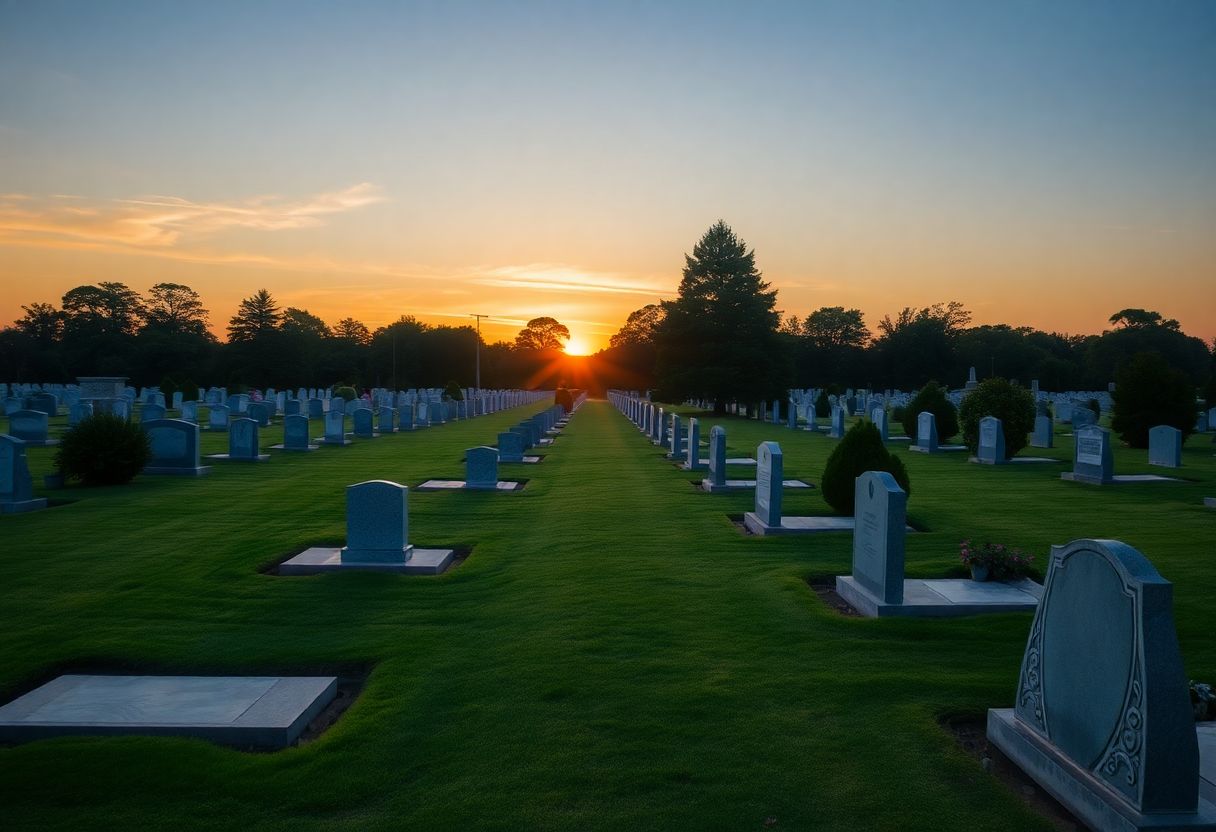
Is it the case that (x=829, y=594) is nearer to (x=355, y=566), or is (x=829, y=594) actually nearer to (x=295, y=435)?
(x=355, y=566)

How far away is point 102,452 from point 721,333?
124 ft

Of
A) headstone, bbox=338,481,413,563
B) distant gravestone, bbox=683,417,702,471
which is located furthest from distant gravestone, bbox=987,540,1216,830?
distant gravestone, bbox=683,417,702,471

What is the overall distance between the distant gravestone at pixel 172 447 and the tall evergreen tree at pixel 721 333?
109 ft

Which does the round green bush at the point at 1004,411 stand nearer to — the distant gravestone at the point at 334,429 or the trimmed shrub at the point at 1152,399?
A: the trimmed shrub at the point at 1152,399

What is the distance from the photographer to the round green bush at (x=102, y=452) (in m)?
15.9

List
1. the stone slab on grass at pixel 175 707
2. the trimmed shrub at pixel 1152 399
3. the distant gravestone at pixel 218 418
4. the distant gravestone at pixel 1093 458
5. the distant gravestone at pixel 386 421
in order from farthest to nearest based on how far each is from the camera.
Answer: the distant gravestone at pixel 386 421, the distant gravestone at pixel 218 418, the trimmed shrub at pixel 1152 399, the distant gravestone at pixel 1093 458, the stone slab on grass at pixel 175 707

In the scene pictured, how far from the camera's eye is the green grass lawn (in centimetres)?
415

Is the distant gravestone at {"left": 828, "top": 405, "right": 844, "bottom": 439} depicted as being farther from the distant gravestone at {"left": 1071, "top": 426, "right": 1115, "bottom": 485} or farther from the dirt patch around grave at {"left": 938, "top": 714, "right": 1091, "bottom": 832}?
the dirt patch around grave at {"left": 938, "top": 714, "right": 1091, "bottom": 832}

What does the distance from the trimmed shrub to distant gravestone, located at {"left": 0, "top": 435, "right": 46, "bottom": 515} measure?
91.8 ft

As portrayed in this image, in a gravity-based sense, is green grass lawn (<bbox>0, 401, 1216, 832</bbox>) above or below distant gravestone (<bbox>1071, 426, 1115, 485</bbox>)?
below

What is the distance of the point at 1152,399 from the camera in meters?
24.9

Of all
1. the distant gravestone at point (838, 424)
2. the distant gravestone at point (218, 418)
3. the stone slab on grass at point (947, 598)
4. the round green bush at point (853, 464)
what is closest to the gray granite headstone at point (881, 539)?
the stone slab on grass at point (947, 598)

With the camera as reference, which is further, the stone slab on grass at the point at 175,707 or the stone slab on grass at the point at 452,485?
the stone slab on grass at the point at 452,485

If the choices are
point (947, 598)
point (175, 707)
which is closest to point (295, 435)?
point (175, 707)
